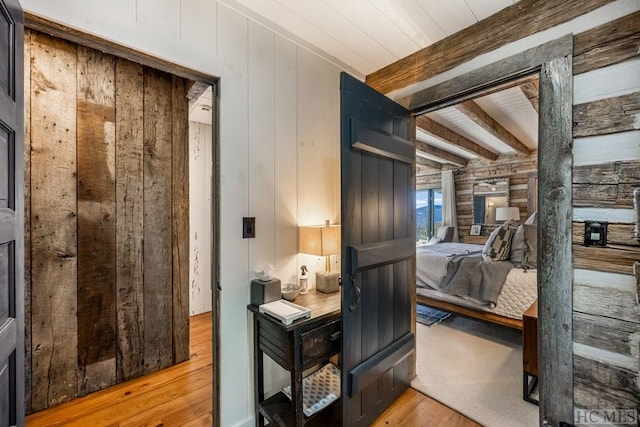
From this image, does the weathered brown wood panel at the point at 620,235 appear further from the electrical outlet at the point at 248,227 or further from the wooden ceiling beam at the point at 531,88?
the electrical outlet at the point at 248,227

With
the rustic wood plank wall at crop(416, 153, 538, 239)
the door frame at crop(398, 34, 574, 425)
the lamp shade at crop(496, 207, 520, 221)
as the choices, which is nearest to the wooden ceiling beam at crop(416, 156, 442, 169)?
the rustic wood plank wall at crop(416, 153, 538, 239)

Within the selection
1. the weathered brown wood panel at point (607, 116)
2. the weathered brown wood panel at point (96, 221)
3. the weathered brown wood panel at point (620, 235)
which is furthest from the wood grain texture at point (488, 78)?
the weathered brown wood panel at point (96, 221)

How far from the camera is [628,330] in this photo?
1216mm

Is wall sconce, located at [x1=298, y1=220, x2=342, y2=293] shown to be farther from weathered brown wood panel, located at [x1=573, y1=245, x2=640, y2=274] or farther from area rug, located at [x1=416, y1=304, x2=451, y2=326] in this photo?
area rug, located at [x1=416, y1=304, x2=451, y2=326]

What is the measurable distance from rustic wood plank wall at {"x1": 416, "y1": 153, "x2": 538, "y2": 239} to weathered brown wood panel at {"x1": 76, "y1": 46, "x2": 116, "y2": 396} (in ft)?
21.8

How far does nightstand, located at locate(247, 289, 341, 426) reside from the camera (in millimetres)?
1374

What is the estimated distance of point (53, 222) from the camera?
190 cm

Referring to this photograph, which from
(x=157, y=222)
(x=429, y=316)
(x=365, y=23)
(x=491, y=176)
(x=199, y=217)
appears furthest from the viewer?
(x=491, y=176)

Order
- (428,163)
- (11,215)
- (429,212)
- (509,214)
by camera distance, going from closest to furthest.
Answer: (11,215)
(509,214)
(428,163)
(429,212)

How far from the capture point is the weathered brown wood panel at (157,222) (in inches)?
90.3

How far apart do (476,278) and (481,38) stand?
2298mm

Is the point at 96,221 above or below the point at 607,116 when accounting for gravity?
below

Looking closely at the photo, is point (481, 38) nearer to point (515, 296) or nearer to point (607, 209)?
point (607, 209)

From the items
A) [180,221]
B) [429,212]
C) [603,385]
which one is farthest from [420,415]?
[429,212]
